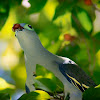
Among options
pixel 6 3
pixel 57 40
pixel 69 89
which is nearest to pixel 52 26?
pixel 57 40

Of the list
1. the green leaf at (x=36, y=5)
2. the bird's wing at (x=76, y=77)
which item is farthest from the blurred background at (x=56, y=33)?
the bird's wing at (x=76, y=77)

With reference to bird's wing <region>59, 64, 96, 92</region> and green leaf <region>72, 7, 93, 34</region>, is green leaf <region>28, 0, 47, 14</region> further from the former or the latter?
bird's wing <region>59, 64, 96, 92</region>

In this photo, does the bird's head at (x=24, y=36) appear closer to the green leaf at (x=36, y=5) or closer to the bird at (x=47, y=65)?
the bird at (x=47, y=65)

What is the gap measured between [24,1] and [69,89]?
37 centimetres

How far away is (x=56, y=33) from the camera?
0.81 meters

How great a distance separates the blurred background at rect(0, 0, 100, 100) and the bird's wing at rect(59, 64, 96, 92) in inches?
4.5

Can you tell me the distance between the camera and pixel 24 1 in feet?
2.60

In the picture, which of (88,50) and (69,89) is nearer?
(69,89)

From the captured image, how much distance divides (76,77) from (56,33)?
26 centimetres

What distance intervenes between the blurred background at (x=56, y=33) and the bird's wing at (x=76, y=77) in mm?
115

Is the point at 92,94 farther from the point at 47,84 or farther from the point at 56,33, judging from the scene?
the point at 56,33

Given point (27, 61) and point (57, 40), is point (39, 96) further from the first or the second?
point (57, 40)

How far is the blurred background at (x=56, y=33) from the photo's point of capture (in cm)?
74

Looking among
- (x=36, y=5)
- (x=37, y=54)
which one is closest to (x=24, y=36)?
(x=37, y=54)
